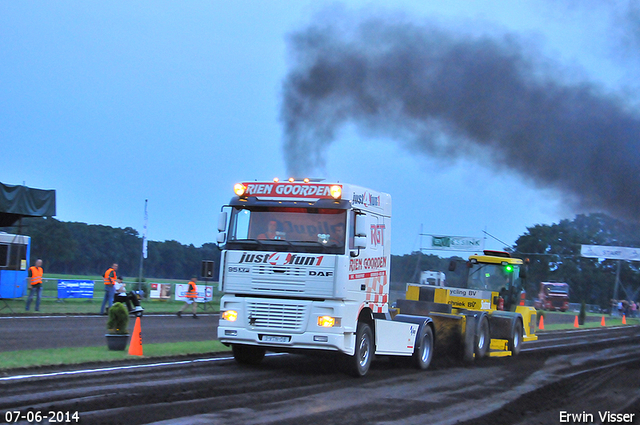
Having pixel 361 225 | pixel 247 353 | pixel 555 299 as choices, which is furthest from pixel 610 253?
pixel 361 225

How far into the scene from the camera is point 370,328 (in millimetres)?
12766

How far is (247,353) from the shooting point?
1305 cm

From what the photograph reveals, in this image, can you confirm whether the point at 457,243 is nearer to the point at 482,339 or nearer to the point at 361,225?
the point at 482,339

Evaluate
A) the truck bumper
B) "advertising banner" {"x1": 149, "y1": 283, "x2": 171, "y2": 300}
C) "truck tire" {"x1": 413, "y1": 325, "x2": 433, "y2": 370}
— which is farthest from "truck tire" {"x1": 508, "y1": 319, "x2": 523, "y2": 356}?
"advertising banner" {"x1": 149, "y1": 283, "x2": 171, "y2": 300}

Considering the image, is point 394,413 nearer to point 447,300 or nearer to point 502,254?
point 447,300

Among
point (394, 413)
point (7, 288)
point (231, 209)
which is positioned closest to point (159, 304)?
point (7, 288)

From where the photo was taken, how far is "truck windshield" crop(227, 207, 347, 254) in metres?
11.8

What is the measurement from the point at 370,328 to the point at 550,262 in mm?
77207

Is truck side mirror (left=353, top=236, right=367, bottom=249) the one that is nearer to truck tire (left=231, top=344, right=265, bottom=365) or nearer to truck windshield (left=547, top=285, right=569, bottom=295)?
truck tire (left=231, top=344, right=265, bottom=365)

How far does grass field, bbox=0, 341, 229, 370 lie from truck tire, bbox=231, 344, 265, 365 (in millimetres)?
1467

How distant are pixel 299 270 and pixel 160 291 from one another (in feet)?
83.1

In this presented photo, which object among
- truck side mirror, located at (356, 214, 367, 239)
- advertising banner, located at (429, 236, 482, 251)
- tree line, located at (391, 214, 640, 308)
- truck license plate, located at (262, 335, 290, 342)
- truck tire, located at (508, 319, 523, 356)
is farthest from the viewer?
tree line, located at (391, 214, 640, 308)

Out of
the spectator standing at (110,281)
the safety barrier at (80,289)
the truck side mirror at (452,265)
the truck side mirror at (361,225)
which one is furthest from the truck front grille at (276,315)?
the safety barrier at (80,289)

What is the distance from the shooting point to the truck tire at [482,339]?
17044 mm
